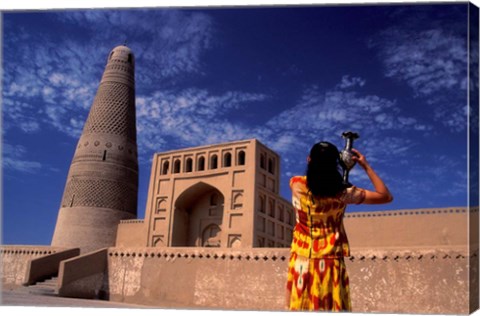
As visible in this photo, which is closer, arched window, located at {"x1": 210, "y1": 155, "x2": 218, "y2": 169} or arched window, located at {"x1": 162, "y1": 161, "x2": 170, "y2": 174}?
arched window, located at {"x1": 210, "y1": 155, "x2": 218, "y2": 169}

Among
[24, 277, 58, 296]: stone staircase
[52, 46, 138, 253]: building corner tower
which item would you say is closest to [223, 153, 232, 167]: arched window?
[52, 46, 138, 253]: building corner tower

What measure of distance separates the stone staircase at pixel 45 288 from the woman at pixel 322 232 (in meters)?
8.98

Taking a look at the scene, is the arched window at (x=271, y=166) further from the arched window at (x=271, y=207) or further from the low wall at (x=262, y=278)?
the low wall at (x=262, y=278)

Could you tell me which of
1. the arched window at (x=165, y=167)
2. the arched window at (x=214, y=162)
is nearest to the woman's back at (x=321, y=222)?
the arched window at (x=214, y=162)

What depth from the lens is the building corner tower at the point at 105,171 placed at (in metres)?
16.6

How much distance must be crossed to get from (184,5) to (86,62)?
3.51 metres

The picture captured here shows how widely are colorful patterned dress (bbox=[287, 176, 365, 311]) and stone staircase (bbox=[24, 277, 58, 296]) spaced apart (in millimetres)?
8977

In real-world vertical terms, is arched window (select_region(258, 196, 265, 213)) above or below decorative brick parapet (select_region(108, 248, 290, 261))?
above

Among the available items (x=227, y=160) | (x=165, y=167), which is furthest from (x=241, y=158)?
(x=165, y=167)

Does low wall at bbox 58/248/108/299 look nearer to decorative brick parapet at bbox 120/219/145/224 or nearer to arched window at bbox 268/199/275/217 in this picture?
decorative brick parapet at bbox 120/219/145/224

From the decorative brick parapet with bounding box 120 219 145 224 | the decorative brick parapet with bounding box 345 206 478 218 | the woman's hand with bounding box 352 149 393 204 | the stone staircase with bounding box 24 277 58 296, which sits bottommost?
the stone staircase with bounding box 24 277 58 296

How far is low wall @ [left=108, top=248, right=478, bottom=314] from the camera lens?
7.41 metres

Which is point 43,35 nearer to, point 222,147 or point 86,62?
point 86,62

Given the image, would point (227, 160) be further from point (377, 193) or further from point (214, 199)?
point (377, 193)
